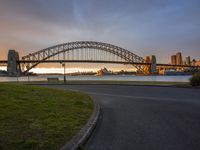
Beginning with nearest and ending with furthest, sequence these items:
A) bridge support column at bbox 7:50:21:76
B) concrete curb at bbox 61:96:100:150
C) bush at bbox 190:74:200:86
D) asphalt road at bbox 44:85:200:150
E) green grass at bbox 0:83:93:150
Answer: concrete curb at bbox 61:96:100:150
green grass at bbox 0:83:93:150
asphalt road at bbox 44:85:200:150
bush at bbox 190:74:200:86
bridge support column at bbox 7:50:21:76

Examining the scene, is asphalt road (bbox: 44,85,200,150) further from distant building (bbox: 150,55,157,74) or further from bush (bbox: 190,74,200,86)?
distant building (bbox: 150,55,157,74)

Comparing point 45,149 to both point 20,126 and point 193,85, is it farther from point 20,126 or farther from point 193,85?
point 193,85

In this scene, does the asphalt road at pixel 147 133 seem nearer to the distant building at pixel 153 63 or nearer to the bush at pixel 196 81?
the bush at pixel 196 81

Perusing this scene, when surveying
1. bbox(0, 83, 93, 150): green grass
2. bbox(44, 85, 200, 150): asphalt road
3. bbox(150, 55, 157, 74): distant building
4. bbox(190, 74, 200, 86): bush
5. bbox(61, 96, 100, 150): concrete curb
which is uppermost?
bbox(150, 55, 157, 74): distant building

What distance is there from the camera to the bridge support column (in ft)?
236

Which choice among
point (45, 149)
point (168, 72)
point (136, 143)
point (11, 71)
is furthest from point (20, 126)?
point (168, 72)

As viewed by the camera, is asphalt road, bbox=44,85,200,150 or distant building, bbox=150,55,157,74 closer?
asphalt road, bbox=44,85,200,150

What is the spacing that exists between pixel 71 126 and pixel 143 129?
1.93 metres

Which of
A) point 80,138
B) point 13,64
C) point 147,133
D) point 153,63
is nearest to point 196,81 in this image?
point 147,133

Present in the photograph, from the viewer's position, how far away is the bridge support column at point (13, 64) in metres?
71.8

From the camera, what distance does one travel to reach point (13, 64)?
75938mm

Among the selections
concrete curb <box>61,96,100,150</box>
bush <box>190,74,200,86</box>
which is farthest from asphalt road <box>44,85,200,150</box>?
bush <box>190,74,200,86</box>

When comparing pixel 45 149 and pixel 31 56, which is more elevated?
pixel 31 56

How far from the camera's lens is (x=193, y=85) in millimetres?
21797
